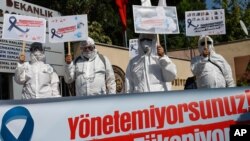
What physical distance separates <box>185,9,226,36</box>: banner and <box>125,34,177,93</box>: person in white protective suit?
53.0 inches

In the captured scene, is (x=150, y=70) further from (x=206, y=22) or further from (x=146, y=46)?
(x=206, y=22)

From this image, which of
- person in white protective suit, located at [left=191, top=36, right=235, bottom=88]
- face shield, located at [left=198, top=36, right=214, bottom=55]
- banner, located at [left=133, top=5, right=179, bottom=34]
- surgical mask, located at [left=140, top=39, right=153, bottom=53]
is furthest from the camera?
face shield, located at [left=198, top=36, right=214, bottom=55]

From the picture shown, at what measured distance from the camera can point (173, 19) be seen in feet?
22.1

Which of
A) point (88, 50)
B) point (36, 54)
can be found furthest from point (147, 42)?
point (36, 54)

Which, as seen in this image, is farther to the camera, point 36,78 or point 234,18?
point 234,18

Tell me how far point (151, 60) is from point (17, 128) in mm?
2436

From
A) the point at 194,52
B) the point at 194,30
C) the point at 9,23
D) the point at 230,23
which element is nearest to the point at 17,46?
the point at 9,23

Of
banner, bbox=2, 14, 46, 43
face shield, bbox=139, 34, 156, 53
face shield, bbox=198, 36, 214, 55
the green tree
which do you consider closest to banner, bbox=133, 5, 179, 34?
face shield, bbox=139, 34, 156, 53

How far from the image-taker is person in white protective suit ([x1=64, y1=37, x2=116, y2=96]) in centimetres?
615

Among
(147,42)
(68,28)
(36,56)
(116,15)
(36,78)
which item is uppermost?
(116,15)

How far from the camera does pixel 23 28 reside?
21.1ft

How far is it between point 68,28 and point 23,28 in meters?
0.60

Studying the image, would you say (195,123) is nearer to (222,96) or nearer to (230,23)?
(222,96)

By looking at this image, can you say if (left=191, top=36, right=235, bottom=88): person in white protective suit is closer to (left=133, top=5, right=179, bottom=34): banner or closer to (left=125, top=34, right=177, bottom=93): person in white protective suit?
(left=133, top=5, right=179, bottom=34): banner
